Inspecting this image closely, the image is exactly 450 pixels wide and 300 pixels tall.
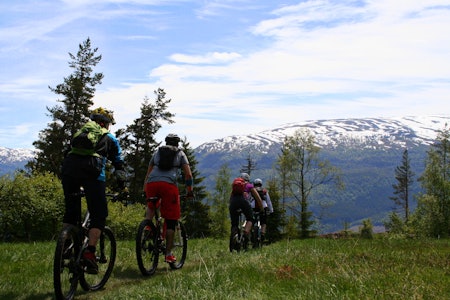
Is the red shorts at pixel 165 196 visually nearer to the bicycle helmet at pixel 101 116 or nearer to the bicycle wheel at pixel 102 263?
the bicycle wheel at pixel 102 263

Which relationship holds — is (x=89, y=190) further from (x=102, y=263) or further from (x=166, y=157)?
(x=166, y=157)

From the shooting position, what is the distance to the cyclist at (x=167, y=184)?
9.11m

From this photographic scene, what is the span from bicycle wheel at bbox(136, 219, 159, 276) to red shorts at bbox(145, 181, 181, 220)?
0.41 metres

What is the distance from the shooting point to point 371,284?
553 cm

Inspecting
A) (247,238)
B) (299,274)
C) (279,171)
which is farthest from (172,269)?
(279,171)

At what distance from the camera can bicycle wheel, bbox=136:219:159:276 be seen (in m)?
8.49

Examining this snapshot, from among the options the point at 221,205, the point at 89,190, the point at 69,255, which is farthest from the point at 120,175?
the point at 221,205

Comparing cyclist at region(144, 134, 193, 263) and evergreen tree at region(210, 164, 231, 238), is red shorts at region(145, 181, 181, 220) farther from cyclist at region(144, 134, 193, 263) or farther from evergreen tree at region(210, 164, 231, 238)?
evergreen tree at region(210, 164, 231, 238)

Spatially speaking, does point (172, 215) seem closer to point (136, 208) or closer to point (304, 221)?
point (136, 208)

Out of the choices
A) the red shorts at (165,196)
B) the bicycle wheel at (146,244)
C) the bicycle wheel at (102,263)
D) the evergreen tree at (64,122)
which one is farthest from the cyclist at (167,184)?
the evergreen tree at (64,122)

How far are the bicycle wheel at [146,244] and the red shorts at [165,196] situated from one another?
41 centimetres

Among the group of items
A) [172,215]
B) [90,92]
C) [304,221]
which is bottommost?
[304,221]

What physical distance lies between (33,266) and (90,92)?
40538 mm

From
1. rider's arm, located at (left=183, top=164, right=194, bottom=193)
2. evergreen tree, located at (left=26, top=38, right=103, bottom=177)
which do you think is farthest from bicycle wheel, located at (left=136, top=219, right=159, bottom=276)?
evergreen tree, located at (left=26, top=38, right=103, bottom=177)
